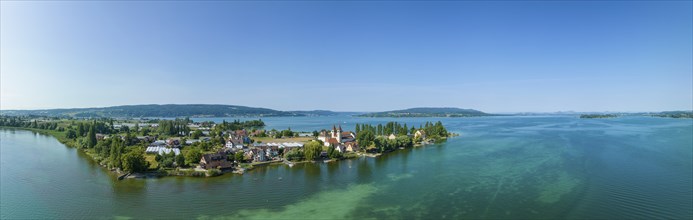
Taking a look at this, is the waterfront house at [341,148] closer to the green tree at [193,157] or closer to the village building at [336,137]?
the village building at [336,137]

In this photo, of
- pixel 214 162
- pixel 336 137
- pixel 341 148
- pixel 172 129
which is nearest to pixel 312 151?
pixel 341 148

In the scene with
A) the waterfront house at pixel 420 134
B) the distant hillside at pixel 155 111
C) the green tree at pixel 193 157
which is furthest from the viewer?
the distant hillside at pixel 155 111

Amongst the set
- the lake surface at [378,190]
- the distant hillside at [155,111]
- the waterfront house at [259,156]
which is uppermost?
the distant hillside at [155,111]

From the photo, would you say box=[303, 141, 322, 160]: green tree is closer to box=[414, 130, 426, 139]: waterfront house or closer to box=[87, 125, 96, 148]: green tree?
box=[414, 130, 426, 139]: waterfront house

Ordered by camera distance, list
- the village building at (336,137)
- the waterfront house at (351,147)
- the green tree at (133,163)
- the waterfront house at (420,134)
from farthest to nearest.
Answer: the waterfront house at (420,134)
the village building at (336,137)
the waterfront house at (351,147)
the green tree at (133,163)

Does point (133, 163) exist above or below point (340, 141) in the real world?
below

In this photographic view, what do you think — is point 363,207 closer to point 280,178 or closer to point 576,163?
point 280,178

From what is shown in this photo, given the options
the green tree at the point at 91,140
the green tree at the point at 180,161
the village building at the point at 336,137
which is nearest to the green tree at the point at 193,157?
the green tree at the point at 180,161

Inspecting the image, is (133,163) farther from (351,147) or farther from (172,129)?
(172,129)
